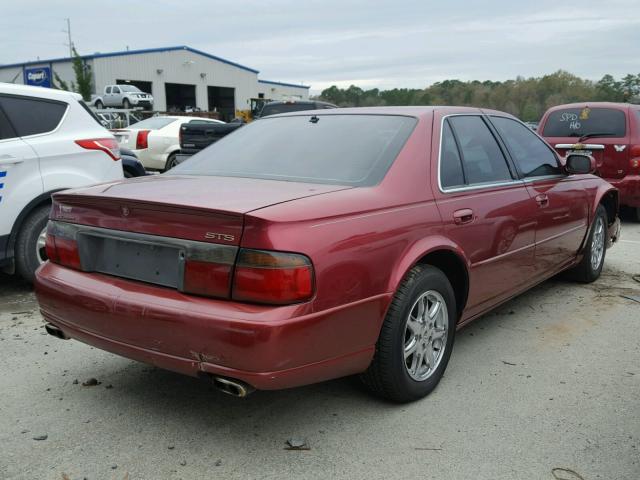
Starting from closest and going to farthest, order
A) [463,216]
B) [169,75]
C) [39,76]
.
→ [463,216]
[39,76]
[169,75]

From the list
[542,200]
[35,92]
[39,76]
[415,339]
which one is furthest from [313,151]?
[39,76]

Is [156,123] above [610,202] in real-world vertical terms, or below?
above

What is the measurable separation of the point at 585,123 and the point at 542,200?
231 inches

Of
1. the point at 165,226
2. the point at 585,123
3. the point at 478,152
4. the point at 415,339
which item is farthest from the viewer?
the point at 585,123

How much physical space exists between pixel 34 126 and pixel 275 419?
3.70 meters

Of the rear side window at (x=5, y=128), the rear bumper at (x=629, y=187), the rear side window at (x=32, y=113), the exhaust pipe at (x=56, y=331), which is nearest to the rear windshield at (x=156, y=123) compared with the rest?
the rear side window at (x=32, y=113)

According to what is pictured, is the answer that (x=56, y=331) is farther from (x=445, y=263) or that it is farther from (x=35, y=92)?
(x=35, y=92)

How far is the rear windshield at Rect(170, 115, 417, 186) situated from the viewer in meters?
3.28

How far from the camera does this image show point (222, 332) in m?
2.51

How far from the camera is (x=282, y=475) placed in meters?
2.61

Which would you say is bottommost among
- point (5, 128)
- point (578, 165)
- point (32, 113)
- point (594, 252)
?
point (594, 252)

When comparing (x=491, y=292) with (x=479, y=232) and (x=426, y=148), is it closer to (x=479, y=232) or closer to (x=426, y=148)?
(x=479, y=232)

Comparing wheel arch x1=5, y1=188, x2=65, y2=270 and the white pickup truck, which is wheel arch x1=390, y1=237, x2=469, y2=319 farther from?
the white pickup truck

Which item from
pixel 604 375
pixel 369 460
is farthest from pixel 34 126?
pixel 604 375
